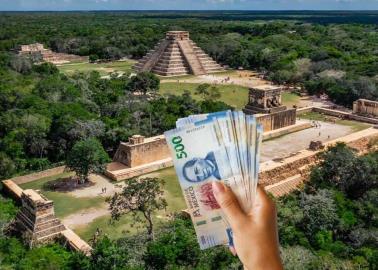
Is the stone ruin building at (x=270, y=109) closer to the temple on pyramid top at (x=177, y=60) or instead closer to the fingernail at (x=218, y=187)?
the temple on pyramid top at (x=177, y=60)

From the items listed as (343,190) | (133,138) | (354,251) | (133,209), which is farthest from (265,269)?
(133,138)

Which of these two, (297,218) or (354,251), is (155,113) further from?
(354,251)

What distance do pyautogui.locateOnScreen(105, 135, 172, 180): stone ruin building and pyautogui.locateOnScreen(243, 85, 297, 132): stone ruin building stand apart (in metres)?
8.77

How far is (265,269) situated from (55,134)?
24.6 metres

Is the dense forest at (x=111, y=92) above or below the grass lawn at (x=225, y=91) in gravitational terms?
above

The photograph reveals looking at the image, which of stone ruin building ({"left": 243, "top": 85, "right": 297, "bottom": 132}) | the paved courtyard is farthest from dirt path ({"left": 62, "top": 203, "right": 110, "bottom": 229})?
stone ruin building ({"left": 243, "top": 85, "right": 297, "bottom": 132})

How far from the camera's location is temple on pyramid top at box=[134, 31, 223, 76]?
5612cm

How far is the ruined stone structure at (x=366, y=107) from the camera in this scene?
35.1m

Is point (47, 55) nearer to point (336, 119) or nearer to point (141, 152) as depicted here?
point (336, 119)

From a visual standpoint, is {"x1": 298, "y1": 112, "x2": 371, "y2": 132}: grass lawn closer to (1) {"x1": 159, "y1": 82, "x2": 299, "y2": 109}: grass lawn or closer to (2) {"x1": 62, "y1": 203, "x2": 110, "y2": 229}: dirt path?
(1) {"x1": 159, "y1": 82, "x2": 299, "y2": 109}: grass lawn

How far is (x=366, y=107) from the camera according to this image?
3550 centimetres

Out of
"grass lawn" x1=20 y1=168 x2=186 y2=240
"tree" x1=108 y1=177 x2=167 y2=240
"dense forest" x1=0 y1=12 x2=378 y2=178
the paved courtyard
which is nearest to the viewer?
"tree" x1=108 y1=177 x2=167 y2=240

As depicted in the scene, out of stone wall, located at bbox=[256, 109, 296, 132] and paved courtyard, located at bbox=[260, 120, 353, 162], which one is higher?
stone wall, located at bbox=[256, 109, 296, 132]

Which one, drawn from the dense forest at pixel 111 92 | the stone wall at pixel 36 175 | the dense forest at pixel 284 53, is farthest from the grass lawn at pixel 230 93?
the stone wall at pixel 36 175
